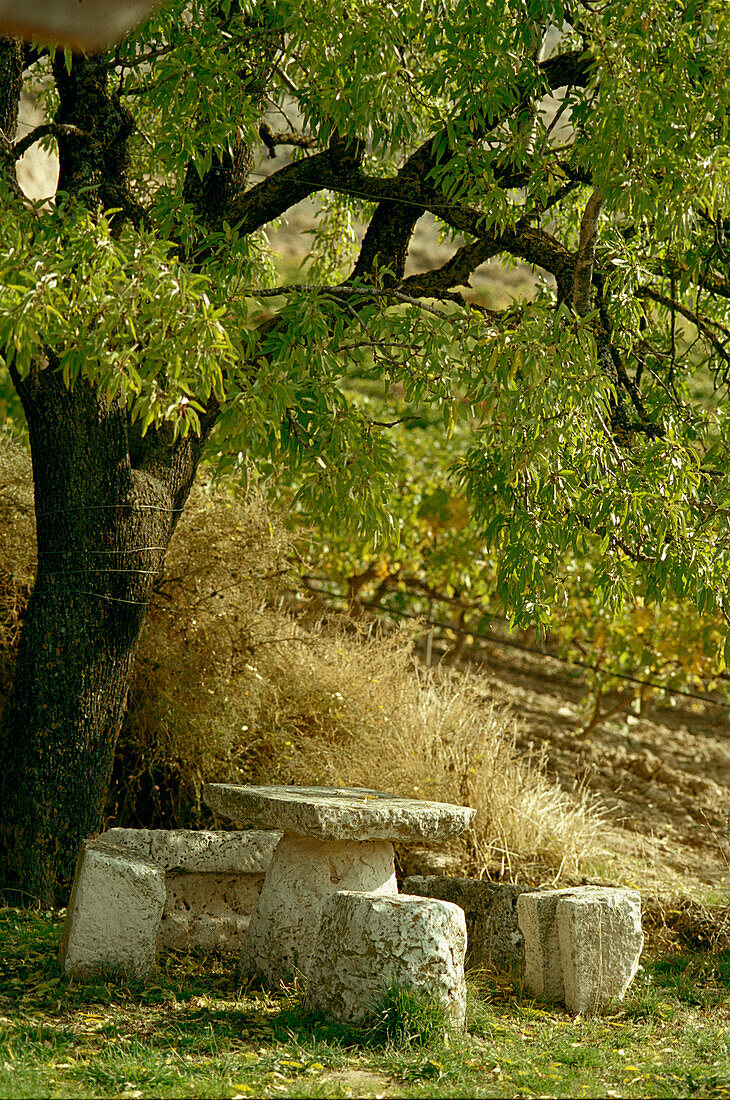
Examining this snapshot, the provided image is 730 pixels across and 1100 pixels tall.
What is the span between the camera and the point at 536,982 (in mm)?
4809

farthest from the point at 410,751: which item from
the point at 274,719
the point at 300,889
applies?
the point at 300,889

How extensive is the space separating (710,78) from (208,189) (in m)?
2.73

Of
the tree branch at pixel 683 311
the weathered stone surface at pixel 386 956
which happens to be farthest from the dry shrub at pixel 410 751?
the tree branch at pixel 683 311

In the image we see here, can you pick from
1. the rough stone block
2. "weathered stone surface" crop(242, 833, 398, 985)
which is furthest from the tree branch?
the rough stone block

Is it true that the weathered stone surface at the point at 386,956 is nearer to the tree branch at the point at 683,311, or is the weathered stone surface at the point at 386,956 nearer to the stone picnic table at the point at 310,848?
the stone picnic table at the point at 310,848

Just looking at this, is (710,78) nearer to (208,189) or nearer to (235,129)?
(235,129)

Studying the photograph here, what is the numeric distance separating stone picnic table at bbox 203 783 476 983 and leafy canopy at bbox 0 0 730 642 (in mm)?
1070

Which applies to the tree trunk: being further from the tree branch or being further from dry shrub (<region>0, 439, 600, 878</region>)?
the tree branch

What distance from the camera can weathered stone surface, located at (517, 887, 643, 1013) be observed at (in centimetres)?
462

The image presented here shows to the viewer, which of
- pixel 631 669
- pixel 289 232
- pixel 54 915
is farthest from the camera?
pixel 289 232

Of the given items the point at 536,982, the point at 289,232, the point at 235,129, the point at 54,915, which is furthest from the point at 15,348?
the point at 289,232

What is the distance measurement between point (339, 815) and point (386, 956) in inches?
26.1

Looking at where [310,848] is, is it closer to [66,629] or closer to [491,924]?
[491,924]

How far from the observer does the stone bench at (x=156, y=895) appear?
441cm
